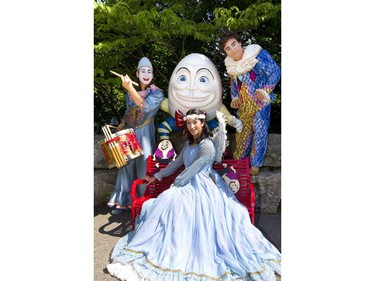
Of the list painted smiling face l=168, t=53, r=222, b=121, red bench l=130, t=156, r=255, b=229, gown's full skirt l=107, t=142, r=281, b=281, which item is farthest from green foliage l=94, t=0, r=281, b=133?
gown's full skirt l=107, t=142, r=281, b=281

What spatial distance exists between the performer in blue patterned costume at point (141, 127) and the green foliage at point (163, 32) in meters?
0.66

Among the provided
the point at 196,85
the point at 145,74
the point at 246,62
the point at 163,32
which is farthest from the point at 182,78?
the point at 163,32

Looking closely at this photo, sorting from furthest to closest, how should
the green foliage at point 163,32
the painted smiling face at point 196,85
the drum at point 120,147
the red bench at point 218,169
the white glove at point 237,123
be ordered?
the green foliage at point 163,32, the white glove at point 237,123, the painted smiling face at point 196,85, the drum at point 120,147, the red bench at point 218,169

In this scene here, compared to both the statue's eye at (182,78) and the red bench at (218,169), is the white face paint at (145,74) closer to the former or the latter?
the statue's eye at (182,78)

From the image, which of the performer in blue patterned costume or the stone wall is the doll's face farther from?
the stone wall

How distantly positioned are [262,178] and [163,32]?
2332 mm

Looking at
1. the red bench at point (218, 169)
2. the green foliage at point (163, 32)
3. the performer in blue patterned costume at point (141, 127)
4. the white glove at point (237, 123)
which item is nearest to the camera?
the red bench at point (218, 169)

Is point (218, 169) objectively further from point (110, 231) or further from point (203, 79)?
point (110, 231)

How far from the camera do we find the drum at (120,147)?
368cm

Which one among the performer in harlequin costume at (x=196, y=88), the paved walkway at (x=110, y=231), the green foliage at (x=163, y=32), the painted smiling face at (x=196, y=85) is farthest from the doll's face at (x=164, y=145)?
the green foliage at (x=163, y=32)

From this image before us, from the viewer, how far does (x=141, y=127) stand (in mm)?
4137
